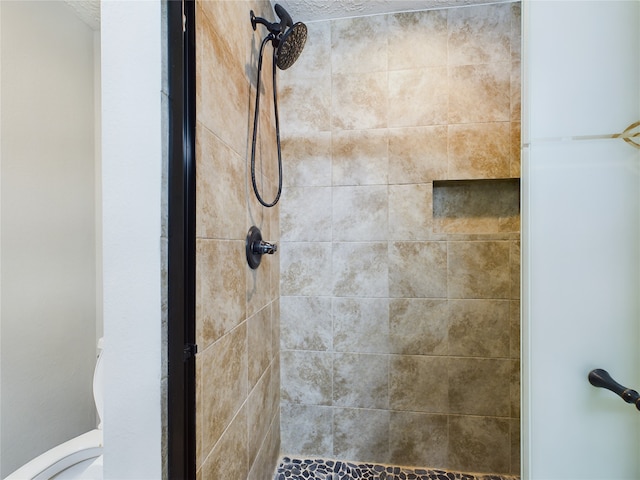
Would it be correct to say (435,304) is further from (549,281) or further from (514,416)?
(549,281)

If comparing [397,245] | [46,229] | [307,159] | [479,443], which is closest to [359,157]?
[307,159]

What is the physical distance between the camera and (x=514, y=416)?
135 centimetres

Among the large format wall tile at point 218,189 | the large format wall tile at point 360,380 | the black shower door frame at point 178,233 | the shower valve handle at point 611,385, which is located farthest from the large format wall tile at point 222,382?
the shower valve handle at point 611,385

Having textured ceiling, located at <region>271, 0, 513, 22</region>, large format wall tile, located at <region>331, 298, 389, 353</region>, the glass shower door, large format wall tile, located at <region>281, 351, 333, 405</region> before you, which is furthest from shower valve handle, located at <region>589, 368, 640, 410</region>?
textured ceiling, located at <region>271, 0, 513, 22</region>

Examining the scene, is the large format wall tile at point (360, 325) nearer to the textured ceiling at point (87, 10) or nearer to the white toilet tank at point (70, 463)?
the white toilet tank at point (70, 463)

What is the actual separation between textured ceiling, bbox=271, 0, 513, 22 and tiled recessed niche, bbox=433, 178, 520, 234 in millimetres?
842

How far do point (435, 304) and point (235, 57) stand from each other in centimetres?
134

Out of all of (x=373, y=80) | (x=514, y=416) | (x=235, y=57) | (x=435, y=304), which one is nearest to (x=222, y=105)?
(x=235, y=57)

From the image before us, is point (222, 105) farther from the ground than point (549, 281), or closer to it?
farther from the ground

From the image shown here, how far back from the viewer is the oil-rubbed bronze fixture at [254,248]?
3.51ft

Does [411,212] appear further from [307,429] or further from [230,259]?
[307,429]

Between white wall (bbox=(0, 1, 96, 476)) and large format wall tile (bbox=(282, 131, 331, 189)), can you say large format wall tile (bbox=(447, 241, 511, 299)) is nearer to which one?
large format wall tile (bbox=(282, 131, 331, 189))

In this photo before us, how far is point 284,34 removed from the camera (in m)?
1.03

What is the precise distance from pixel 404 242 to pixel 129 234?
3.85ft
